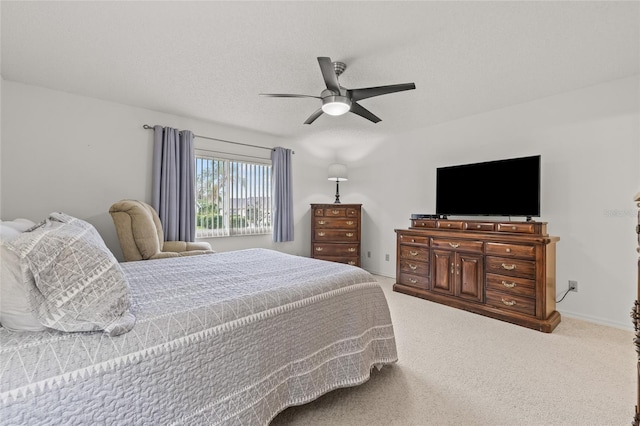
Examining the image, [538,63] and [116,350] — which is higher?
[538,63]

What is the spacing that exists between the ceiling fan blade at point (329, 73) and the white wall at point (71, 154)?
2.56 meters

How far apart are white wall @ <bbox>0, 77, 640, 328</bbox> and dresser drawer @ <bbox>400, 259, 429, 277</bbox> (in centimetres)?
142

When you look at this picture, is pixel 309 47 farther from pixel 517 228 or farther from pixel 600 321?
pixel 600 321

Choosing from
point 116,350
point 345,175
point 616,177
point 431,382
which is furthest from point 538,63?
point 116,350

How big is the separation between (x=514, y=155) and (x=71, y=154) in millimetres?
5258

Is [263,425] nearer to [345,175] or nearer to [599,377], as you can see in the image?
[599,377]

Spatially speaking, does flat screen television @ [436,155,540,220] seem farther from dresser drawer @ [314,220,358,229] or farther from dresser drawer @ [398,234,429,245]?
dresser drawer @ [314,220,358,229]

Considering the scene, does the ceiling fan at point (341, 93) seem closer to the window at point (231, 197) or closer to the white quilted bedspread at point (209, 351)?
the white quilted bedspread at point (209, 351)

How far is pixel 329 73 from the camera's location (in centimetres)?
209

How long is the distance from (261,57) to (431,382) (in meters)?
2.78

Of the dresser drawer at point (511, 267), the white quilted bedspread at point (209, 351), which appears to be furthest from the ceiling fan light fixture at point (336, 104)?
the dresser drawer at point (511, 267)

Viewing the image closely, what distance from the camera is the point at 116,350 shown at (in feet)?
→ 3.07

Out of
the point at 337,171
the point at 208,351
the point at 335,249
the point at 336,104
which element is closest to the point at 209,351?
the point at 208,351

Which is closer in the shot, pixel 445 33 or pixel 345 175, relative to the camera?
pixel 445 33
